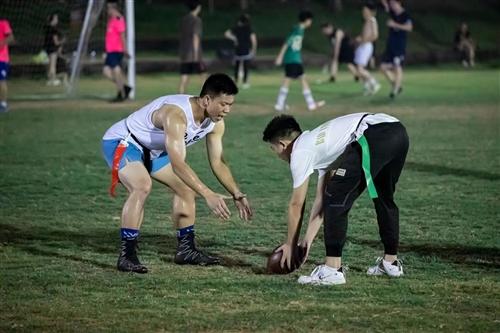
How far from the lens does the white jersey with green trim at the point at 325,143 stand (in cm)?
744

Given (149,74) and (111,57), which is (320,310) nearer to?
(111,57)

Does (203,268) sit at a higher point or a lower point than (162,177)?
lower

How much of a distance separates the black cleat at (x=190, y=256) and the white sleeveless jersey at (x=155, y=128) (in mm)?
793

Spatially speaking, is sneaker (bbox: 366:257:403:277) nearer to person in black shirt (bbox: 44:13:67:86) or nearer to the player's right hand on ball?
the player's right hand on ball

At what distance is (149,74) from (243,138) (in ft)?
53.7

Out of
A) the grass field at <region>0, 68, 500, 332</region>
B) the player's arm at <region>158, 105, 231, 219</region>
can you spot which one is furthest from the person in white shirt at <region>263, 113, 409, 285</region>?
the player's arm at <region>158, 105, 231, 219</region>

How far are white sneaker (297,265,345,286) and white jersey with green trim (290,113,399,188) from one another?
747 mm

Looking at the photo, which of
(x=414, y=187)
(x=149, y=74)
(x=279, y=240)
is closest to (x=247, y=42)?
(x=149, y=74)

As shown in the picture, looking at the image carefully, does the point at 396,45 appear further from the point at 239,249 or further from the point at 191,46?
the point at 239,249

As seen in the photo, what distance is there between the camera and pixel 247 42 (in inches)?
1175

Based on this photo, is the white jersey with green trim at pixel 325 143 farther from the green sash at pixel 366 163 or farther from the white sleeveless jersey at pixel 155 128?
the white sleeveless jersey at pixel 155 128

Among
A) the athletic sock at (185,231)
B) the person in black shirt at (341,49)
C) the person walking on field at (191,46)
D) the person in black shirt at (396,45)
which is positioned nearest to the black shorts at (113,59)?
the person walking on field at (191,46)

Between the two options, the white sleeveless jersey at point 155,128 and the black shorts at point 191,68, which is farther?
the black shorts at point 191,68

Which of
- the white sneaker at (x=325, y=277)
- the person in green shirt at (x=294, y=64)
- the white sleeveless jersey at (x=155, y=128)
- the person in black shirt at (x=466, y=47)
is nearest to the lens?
the white sneaker at (x=325, y=277)
